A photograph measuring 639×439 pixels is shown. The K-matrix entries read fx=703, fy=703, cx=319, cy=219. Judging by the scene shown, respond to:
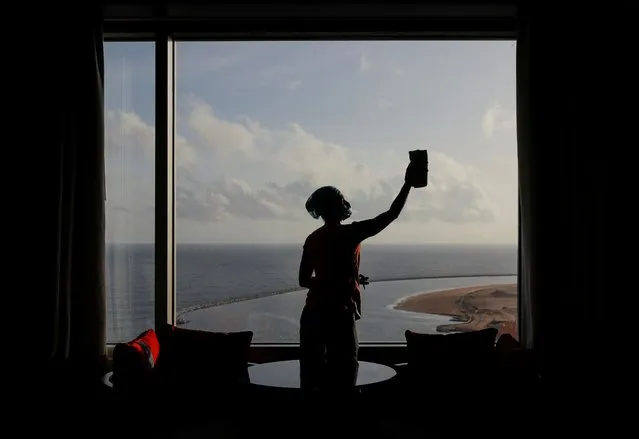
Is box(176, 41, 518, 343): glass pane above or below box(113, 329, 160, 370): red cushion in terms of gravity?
above

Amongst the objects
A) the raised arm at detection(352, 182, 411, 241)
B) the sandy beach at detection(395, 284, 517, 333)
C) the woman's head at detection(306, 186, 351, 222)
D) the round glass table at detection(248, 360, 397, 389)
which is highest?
the woman's head at detection(306, 186, 351, 222)

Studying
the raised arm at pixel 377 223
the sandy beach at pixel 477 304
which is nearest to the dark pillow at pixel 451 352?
the raised arm at pixel 377 223

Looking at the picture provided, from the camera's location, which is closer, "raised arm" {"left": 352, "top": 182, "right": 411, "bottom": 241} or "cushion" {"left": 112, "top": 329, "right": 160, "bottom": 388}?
"cushion" {"left": 112, "top": 329, "right": 160, "bottom": 388}

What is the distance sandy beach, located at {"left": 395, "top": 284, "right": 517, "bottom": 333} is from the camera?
13.4 feet

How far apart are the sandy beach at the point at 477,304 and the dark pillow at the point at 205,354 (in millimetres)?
1221

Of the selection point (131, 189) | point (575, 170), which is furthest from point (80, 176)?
point (575, 170)

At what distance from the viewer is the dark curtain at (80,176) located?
3.69 meters

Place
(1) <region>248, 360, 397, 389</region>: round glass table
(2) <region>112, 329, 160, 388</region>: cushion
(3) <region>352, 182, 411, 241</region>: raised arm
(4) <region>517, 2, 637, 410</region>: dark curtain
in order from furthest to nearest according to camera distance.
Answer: (4) <region>517, 2, 637, 410</region>: dark curtain → (3) <region>352, 182, 411, 241</region>: raised arm → (1) <region>248, 360, 397, 389</region>: round glass table → (2) <region>112, 329, 160, 388</region>: cushion

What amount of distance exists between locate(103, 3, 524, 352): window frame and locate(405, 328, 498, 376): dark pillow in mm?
667

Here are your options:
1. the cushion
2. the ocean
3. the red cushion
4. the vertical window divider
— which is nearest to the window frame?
the vertical window divider

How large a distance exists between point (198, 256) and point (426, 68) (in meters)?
1.71

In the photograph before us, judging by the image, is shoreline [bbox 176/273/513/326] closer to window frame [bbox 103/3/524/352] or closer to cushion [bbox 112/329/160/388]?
window frame [bbox 103/3/524/352]

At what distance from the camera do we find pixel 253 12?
152 inches

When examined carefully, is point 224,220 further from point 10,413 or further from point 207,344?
A: point 10,413
